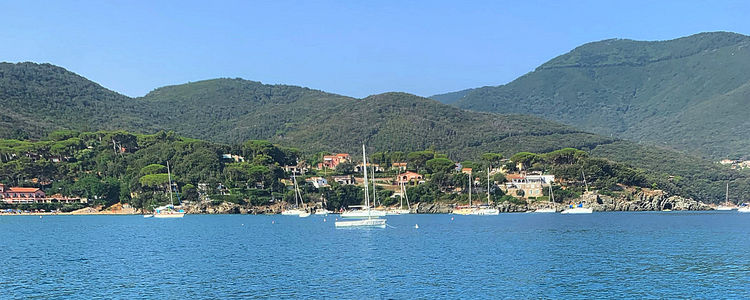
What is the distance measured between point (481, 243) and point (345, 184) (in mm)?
75334

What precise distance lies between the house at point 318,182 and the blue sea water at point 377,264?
5769cm

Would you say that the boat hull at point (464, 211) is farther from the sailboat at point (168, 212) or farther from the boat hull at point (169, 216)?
the boat hull at point (169, 216)

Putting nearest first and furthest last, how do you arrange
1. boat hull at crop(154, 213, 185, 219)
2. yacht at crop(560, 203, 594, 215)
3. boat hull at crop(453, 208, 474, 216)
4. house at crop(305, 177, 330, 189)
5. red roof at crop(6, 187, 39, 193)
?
boat hull at crop(154, 213, 185, 219) → boat hull at crop(453, 208, 474, 216) → yacht at crop(560, 203, 594, 215) → red roof at crop(6, 187, 39, 193) → house at crop(305, 177, 330, 189)

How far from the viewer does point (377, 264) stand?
44.9m

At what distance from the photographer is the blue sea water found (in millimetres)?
35469

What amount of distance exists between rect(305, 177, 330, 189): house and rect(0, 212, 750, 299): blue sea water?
5769 cm

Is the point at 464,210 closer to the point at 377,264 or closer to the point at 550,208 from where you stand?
the point at 550,208

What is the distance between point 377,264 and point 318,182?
88.8 m

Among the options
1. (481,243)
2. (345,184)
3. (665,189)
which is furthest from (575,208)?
(481,243)

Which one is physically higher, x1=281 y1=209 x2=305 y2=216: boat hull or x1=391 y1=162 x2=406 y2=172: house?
x1=391 y1=162 x2=406 y2=172: house

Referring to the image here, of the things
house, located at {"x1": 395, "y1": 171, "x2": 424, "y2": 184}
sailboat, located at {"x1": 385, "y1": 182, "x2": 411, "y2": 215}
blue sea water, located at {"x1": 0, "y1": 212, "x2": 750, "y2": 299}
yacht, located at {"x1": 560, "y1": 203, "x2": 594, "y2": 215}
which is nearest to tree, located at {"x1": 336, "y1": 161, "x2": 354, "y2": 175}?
house, located at {"x1": 395, "y1": 171, "x2": 424, "y2": 184}

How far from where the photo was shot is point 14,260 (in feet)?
156

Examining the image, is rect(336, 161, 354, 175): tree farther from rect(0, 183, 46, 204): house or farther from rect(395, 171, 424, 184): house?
rect(0, 183, 46, 204): house

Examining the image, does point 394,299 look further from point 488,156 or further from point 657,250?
point 488,156
